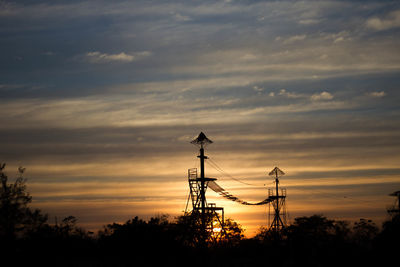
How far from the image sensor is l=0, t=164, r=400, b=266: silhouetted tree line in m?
53.9

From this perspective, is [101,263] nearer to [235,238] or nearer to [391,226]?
[391,226]

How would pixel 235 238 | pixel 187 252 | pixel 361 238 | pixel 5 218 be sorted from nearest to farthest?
pixel 5 218, pixel 187 252, pixel 235 238, pixel 361 238

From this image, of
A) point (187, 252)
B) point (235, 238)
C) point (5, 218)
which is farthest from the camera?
point (235, 238)

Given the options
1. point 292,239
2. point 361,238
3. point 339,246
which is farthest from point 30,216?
point 361,238

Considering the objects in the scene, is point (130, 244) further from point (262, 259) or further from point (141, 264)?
point (262, 259)

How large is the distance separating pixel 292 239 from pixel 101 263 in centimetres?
4145

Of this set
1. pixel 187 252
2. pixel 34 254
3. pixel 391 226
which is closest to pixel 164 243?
pixel 187 252

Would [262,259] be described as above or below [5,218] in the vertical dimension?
below

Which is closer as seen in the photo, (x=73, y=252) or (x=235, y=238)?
(x=73, y=252)

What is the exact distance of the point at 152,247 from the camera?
7638 centimetres

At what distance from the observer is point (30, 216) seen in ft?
176

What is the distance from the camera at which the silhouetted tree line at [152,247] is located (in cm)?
5394

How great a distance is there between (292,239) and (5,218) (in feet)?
192

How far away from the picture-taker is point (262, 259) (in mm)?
80812
